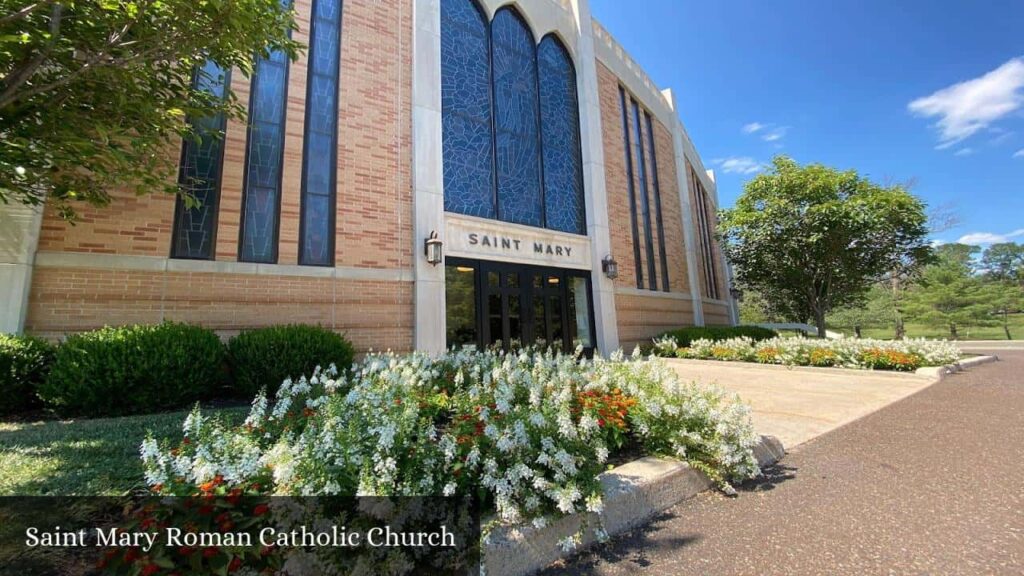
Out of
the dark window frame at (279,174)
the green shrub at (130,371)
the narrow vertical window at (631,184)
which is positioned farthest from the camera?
the narrow vertical window at (631,184)

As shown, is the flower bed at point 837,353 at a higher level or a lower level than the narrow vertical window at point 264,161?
lower

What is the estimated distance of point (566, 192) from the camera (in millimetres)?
12961

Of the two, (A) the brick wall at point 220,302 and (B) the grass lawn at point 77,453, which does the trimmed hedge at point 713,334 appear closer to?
(A) the brick wall at point 220,302

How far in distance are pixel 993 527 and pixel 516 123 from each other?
11.8m

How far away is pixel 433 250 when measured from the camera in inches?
356

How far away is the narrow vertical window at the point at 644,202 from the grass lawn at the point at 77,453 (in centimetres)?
1383

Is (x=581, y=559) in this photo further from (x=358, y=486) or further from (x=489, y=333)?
(x=489, y=333)

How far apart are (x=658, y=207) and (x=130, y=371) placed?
54.7 feet

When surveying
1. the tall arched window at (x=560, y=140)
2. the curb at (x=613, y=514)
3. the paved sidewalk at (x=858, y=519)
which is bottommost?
the paved sidewalk at (x=858, y=519)

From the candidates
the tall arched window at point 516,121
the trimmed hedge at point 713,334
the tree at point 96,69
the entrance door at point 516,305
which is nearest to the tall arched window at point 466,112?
the tall arched window at point 516,121

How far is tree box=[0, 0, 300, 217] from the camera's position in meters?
4.19

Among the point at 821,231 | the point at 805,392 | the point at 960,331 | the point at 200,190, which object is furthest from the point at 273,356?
the point at 960,331

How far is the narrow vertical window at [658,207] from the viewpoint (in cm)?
1628

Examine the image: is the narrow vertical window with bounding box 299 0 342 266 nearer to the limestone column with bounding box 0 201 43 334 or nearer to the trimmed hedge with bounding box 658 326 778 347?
the limestone column with bounding box 0 201 43 334
